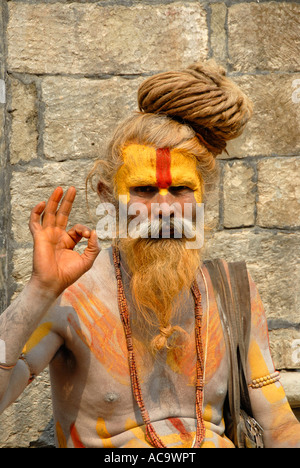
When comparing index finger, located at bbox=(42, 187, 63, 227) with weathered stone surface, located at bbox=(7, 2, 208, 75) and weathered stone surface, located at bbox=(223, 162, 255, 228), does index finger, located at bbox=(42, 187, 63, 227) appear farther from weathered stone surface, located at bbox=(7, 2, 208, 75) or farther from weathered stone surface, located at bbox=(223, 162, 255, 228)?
weathered stone surface, located at bbox=(223, 162, 255, 228)

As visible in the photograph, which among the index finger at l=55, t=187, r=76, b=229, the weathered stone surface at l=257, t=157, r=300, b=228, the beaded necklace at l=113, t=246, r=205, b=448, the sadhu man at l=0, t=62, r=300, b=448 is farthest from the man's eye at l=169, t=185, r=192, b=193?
the weathered stone surface at l=257, t=157, r=300, b=228

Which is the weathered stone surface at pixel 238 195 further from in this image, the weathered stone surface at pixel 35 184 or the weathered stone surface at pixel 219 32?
the weathered stone surface at pixel 35 184

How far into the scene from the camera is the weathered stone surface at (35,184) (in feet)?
11.4

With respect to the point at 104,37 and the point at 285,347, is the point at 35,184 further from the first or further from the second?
the point at 285,347

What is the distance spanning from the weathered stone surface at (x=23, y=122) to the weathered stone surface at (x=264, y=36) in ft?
Answer: 3.84

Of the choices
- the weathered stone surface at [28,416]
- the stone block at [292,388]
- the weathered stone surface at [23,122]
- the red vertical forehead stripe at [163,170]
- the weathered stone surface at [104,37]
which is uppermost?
the weathered stone surface at [104,37]

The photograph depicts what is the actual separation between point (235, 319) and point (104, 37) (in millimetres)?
1744

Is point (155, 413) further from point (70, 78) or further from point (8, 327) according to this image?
point (70, 78)

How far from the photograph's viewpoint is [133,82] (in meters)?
3.56

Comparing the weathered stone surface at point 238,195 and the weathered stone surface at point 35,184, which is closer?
the weathered stone surface at point 35,184

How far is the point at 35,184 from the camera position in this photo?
350 cm

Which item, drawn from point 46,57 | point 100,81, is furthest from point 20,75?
point 100,81

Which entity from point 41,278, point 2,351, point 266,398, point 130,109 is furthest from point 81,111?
point 266,398

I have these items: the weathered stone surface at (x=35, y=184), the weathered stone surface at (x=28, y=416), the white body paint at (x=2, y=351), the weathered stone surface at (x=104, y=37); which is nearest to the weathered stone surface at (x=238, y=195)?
the weathered stone surface at (x=104, y=37)
